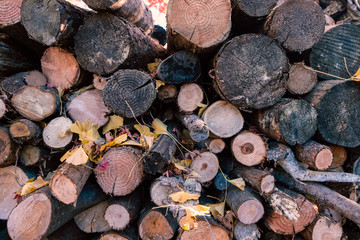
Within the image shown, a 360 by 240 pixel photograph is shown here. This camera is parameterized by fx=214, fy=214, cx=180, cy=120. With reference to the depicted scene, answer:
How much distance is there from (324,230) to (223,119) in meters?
1.30

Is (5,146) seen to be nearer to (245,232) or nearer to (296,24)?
(245,232)

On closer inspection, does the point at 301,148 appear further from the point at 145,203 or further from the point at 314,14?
the point at 145,203

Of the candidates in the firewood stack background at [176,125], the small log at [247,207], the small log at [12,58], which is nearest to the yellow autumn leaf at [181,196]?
the firewood stack background at [176,125]

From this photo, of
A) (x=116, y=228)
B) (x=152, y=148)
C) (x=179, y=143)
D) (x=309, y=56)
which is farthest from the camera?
(x=309, y=56)

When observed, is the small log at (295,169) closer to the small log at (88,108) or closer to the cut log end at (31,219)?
the small log at (88,108)

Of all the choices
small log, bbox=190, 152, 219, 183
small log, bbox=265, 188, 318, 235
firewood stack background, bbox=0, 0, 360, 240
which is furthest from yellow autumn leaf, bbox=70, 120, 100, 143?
small log, bbox=265, 188, 318, 235

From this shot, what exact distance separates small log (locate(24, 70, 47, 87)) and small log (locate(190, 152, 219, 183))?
169cm

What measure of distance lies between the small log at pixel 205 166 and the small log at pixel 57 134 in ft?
3.58

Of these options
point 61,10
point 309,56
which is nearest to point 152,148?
point 61,10

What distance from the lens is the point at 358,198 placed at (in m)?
2.21

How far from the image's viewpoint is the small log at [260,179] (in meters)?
1.80

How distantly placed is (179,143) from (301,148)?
3.58ft

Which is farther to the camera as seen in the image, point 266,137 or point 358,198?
point 358,198

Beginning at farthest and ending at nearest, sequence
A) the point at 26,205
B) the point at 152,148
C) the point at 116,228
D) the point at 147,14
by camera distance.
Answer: the point at 147,14 < the point at 116,228 < the point at 152,148 < the point at 26,205
